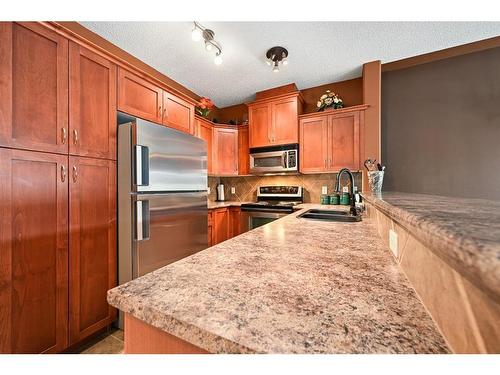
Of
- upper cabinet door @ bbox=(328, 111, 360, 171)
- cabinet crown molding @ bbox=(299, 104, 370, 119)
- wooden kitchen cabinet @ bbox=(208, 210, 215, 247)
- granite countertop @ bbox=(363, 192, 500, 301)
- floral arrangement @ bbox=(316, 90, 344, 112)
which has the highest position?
floral arrangement @ bbox=(316, 90, 344, 112)

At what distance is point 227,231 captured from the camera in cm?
315

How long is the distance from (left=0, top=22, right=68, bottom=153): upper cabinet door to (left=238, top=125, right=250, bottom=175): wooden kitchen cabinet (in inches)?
92.5

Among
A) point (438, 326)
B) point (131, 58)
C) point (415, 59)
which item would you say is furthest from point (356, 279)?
point (415, 59)

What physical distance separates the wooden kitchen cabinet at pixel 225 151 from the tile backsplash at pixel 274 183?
15.7 inches

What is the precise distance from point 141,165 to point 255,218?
1.79 metres

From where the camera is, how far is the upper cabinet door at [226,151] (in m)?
3.40

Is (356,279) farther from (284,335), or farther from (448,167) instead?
(448,167)

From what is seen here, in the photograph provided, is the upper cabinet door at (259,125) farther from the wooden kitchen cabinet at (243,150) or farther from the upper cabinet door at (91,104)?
the upper cabinet door at (91,104)

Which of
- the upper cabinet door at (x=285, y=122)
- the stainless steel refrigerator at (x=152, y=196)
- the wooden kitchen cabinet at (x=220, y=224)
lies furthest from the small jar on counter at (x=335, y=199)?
the stainless steel refrigerator at (x=152, y=196)

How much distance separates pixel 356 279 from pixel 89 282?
70.6 inches

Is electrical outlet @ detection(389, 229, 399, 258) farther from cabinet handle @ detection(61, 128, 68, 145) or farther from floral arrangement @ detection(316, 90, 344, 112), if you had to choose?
floral arrangement @ detection(316, 90, 344, 112)

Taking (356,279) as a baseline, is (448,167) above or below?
above

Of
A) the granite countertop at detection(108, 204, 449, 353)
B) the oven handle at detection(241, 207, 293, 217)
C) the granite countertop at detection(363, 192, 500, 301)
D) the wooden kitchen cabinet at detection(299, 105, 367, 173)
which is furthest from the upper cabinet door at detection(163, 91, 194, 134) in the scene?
the granite countertop at detection(363, 192, 500, 301)

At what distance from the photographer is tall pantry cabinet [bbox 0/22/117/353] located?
1.14 m
